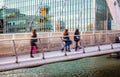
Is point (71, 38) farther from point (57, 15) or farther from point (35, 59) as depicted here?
point (57, 15)

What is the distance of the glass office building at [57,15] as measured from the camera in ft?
206

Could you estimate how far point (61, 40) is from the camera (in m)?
17.8

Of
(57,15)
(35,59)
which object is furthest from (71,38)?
(57,15)

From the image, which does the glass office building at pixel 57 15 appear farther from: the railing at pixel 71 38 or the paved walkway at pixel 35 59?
the paved walkway at pixel 35 59

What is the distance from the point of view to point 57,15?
2778 inches

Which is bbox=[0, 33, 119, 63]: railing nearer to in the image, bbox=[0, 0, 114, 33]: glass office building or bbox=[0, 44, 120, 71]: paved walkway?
bbox=[0, 44, 120, 71]: paved walkway

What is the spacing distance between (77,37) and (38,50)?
450 cm

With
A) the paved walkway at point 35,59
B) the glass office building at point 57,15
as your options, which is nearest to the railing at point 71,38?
the paved walkway at point 35,59

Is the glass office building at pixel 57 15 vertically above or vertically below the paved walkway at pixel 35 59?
above

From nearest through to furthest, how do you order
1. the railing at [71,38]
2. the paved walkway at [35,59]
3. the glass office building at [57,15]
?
the paved walkway at [35,59] < the railing at [71,38] < the glass office building at [57,15]

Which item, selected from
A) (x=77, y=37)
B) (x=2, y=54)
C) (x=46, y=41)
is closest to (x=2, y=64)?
(x=2, y=54)

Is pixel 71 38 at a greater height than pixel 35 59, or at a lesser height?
greater

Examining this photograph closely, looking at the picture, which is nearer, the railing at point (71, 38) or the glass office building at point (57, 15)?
the railing at point (71, 38)

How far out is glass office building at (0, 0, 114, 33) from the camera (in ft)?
206
